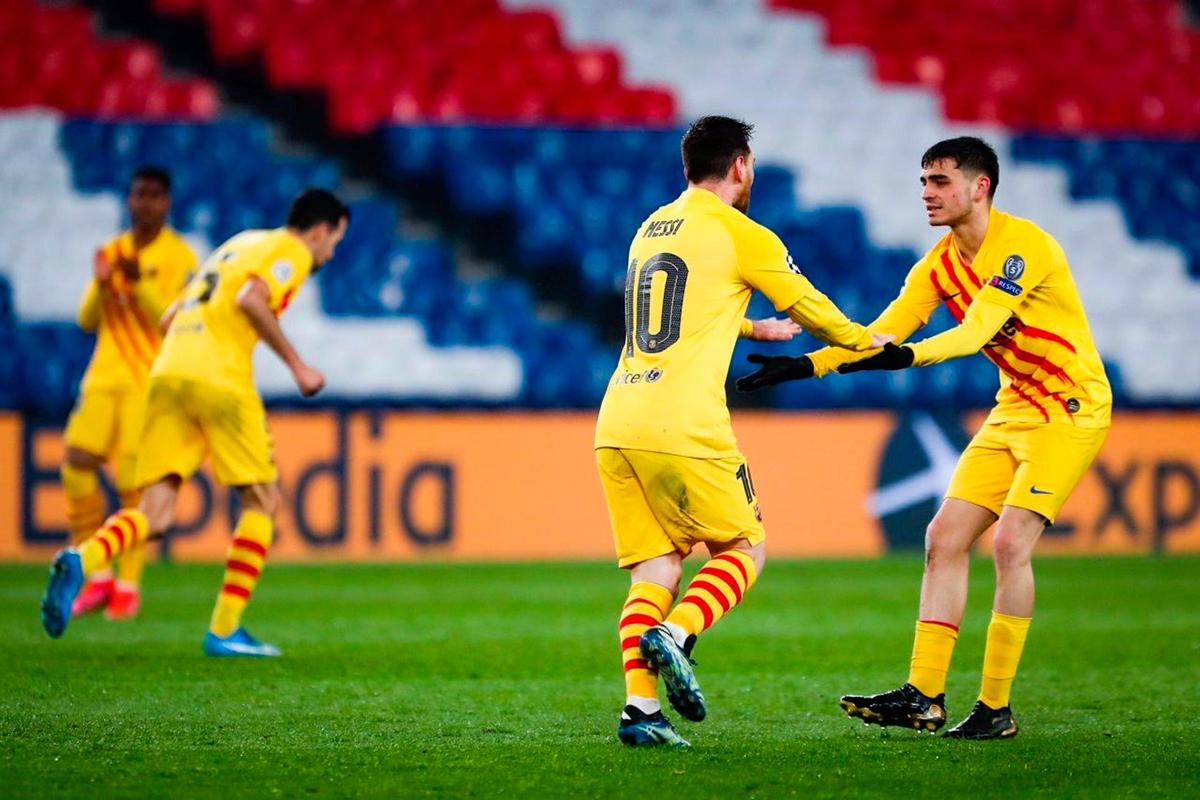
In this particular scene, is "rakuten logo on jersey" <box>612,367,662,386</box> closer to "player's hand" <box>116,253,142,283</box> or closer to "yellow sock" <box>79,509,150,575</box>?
"yellow sock" <box>79,509,150,575</box>

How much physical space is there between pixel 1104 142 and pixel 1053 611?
24.4 ft

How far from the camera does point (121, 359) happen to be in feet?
29.1

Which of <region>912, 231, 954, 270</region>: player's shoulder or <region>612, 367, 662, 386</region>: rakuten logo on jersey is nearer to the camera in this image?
<region>612, 367, 662, 386</region>: rakuten logo on jersey

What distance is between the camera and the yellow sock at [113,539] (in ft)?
22.1

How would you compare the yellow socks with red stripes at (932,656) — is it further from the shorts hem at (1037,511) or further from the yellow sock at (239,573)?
the yellow sock at (239,573)

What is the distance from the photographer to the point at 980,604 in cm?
970

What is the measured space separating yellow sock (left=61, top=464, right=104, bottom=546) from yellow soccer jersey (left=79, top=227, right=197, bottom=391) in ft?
1.50

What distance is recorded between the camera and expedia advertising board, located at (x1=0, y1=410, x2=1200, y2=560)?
12.1 metres

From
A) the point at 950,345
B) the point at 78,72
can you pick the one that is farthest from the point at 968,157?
the point at 78,72

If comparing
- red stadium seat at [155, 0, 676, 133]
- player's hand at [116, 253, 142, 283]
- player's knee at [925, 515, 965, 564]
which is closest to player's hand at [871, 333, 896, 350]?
player's knee at [925, 515, 965, 564]

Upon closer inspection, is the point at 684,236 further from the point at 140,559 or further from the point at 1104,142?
the point at 1104,142

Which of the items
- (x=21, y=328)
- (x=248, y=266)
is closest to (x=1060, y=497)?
(x=248, y=266)

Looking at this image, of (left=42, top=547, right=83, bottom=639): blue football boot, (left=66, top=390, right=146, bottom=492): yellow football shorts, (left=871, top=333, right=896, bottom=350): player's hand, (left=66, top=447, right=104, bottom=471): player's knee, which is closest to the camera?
(left=871, top=333, right=896, bottom=350): player's hand

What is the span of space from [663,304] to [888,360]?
72cm
